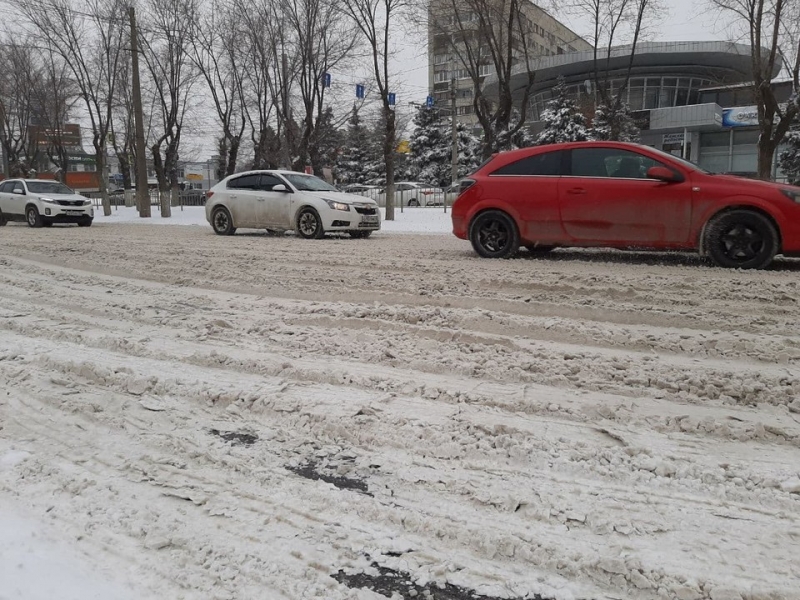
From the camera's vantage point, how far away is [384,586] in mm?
1965

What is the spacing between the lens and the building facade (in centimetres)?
4384

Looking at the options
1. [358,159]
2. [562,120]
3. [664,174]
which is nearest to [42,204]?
[664,174]

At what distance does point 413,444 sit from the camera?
9.51 ft

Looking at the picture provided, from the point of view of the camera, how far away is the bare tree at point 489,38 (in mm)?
17858

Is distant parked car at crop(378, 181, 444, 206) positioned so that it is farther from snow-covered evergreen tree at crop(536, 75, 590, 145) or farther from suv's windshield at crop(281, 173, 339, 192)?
suv's windshield at crop(281, 173, 339, 192)

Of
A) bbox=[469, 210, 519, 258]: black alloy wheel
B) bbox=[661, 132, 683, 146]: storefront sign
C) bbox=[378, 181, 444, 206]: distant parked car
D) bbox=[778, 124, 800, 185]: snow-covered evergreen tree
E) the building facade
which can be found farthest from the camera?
bbox=[661, 132, 683, 146]: storefront sign

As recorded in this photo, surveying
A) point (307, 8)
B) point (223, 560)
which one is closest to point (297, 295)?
point (223, 560)

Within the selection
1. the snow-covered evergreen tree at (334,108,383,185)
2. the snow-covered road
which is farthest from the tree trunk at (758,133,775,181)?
the snow-covered evergreen tree at (334,108,383,185)

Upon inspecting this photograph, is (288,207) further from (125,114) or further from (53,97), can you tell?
(125,114)

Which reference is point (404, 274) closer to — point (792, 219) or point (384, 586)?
point (792, 219)

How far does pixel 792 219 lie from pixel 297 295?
552 cm

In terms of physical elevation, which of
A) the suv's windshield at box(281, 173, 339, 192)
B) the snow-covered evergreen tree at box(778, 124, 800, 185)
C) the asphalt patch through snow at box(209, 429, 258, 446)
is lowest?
the asphalt patch through snow at box(209, 429, 258, 446)

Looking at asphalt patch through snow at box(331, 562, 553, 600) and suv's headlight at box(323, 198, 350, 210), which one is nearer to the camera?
asphalt patch through snow at box(331, 562, 553, 600)

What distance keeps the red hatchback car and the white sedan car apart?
171 inches
